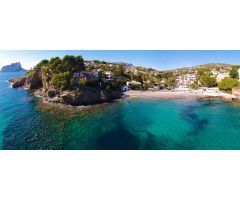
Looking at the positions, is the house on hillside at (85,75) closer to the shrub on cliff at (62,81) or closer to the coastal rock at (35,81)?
the shrub on cliff at (62,81)

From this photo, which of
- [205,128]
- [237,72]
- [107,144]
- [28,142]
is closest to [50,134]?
[28,142]

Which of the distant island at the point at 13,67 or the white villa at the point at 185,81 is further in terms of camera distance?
the distant island at the point at 13,67

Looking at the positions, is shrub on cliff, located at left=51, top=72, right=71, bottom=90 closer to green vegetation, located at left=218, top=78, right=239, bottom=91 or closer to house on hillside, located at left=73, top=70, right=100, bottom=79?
house on hillside, located at left=73, top=70, right=100, bottom=79

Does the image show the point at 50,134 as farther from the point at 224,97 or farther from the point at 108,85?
the point at 224,97

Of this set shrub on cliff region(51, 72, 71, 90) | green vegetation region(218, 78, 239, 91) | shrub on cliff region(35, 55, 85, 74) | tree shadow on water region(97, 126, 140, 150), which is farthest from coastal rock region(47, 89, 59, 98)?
green vegetation region(218, 78, 239, 91)

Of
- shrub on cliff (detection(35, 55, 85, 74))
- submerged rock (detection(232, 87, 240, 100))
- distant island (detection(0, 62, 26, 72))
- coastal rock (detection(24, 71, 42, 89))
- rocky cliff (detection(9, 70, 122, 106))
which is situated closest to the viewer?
rocky cliff (detection(9, 70, 122, 106))

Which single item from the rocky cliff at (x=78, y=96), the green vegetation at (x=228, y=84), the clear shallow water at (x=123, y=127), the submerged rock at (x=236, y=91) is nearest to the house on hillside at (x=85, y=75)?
the rocky cliff at (x=78, y=96)
